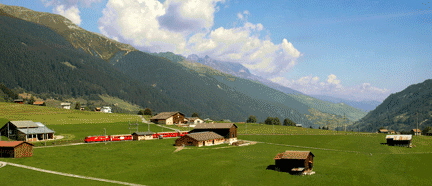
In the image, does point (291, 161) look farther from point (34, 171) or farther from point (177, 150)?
point (34, 171)

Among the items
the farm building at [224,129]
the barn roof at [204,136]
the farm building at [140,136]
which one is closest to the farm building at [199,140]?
the barn roof at [204,136]

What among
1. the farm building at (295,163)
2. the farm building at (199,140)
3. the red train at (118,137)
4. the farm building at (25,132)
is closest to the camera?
the farm building at (295,163)

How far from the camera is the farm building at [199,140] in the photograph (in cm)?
10738

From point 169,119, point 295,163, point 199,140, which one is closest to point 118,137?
point 199,140

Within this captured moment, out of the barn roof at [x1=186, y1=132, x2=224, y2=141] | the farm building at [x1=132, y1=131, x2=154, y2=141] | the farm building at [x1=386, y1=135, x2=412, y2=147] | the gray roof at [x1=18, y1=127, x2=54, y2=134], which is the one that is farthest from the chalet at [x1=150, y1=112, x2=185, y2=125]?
the farm building at [x1=386, y1=135, x2=412, y2=147]

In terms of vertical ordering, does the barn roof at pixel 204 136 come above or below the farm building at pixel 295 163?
above

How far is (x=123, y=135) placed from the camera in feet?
392

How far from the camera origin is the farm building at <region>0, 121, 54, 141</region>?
357 feet

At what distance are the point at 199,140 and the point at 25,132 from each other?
188 feet

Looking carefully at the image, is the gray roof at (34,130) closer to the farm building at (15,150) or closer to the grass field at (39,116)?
the farm building at (15,150)

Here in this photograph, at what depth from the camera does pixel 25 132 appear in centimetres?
10769

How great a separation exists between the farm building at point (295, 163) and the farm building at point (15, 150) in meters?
61.0

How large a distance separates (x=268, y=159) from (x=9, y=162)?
61034 mm

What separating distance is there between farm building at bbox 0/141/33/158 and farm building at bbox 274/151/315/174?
6100 centimetres
